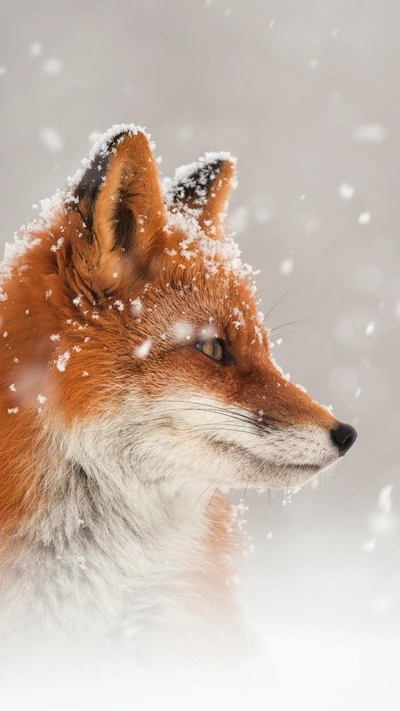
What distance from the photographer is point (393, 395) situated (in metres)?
13.7

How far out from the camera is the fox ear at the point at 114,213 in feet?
10.1

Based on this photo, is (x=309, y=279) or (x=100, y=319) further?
(x=309, y=279)

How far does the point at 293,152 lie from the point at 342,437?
13.2m

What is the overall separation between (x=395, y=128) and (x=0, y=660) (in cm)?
1538

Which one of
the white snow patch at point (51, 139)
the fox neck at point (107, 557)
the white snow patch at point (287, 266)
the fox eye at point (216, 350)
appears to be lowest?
the fox neck at point (107, 557)

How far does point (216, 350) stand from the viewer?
3314mm

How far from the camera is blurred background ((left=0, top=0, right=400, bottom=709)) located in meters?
10.7

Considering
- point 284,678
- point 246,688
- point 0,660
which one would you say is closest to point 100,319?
point 0,660

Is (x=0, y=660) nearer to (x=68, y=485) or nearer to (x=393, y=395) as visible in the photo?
(x=68, y=485)

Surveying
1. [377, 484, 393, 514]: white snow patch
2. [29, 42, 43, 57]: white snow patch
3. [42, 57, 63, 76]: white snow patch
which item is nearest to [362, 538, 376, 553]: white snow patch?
[377, 484, 393, 514]: white snow patch

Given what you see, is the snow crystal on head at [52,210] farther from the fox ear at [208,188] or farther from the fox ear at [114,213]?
the fox ear at [208,188]

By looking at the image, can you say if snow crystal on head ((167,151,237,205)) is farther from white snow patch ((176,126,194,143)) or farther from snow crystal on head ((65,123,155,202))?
white snow patch ((176,126,194,143))

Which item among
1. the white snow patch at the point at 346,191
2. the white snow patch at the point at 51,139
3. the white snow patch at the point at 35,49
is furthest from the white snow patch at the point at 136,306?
the white snow patch at the point at 35,49

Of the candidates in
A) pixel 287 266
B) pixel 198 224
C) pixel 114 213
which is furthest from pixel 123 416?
pixel 287 266
